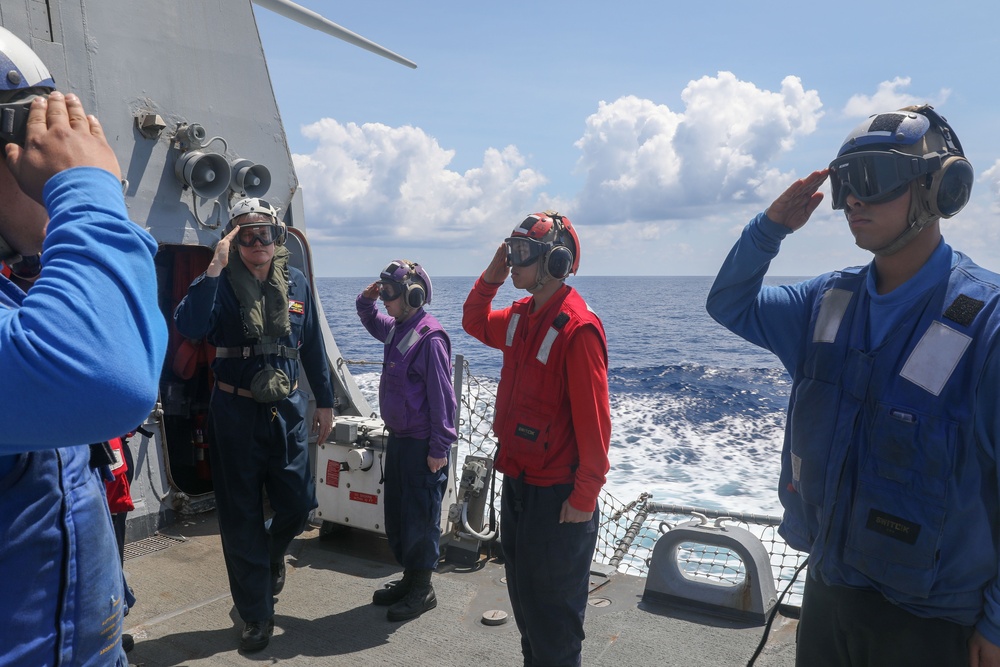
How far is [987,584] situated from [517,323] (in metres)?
1.96

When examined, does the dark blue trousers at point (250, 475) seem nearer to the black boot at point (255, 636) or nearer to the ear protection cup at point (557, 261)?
the black boot at point (255, 636)

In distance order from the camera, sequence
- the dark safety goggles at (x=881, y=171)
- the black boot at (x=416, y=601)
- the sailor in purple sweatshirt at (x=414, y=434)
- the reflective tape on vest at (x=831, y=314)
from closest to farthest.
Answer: the dark safety goggles at (x=881, y=171), the reflective tape on vest at (x=831, y=314), the black boot at (x=416, y=601), the sailor in purple sweatshirt at (x=414, y=434)

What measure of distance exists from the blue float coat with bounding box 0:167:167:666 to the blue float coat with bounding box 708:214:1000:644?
175 cm

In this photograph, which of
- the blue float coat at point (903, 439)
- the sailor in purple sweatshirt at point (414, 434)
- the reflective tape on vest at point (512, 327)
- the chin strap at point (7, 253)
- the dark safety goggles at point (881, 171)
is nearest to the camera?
the chin strap at point (7, 253)

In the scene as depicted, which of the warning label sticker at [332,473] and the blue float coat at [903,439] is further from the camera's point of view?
the warning label sticker at [332,473]

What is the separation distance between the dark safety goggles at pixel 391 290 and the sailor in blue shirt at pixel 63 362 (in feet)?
9.87

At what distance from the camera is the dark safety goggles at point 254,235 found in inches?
143

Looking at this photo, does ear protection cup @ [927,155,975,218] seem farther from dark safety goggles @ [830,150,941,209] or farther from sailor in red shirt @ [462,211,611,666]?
sailor in red shirt @ [462,211,611,666]

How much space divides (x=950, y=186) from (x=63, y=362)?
79.8 inches

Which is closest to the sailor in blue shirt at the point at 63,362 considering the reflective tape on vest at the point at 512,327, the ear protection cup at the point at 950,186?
the ear protection cup at the point at 950,186

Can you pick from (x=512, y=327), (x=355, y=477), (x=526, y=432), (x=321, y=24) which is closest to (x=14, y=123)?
(x=526, y=432)

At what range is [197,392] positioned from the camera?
612cm

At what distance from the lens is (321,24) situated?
8617 mm

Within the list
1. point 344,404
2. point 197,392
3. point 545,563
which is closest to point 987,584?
point 545,563
